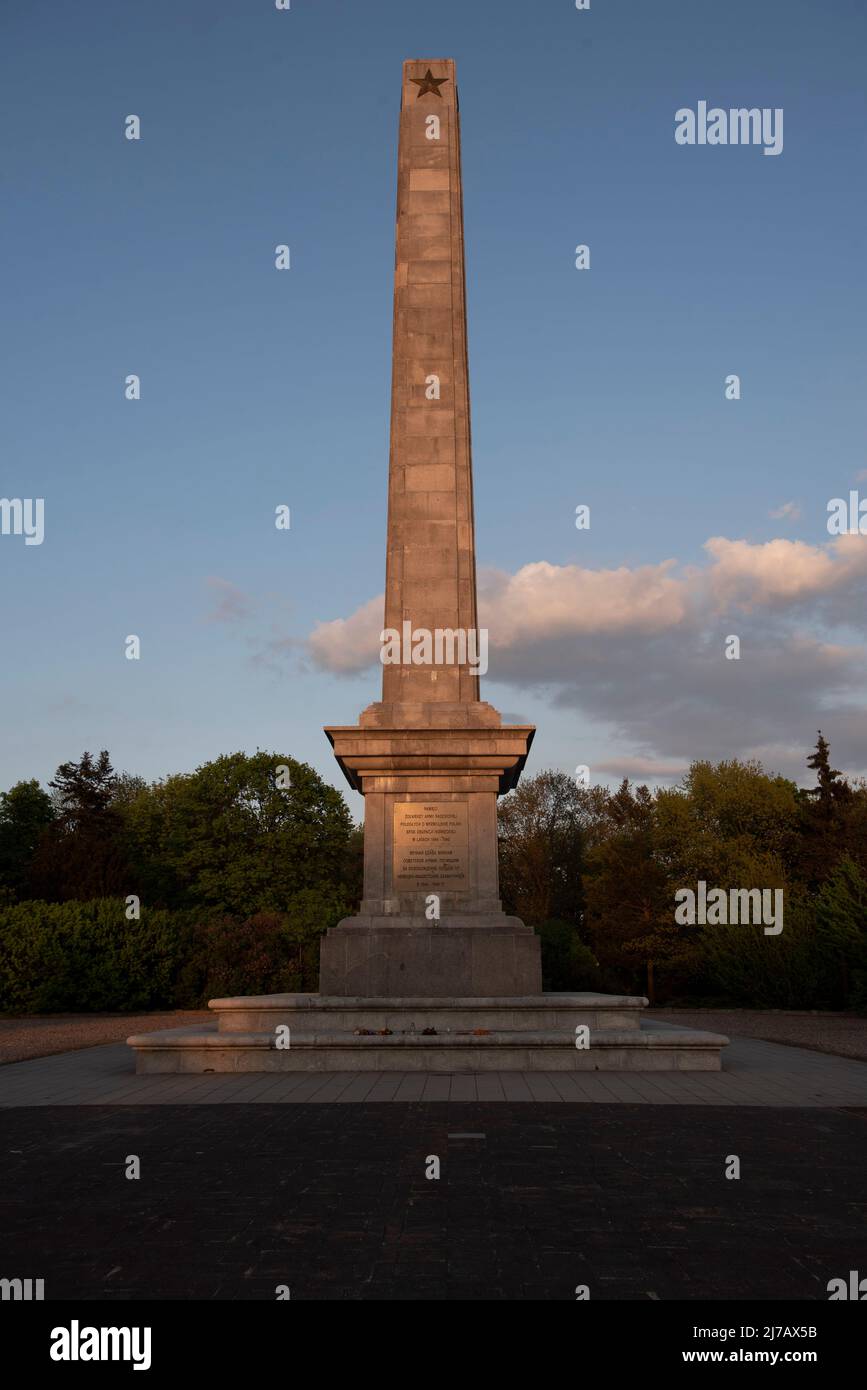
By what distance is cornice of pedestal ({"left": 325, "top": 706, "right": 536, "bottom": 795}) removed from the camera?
16203 mm

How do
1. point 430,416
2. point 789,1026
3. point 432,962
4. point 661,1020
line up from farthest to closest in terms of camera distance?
point 789,1026, point 661,1020, point 430,416, point 432,962

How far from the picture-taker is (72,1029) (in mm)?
23688

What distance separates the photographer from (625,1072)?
13.5 m

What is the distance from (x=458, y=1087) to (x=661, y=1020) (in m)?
12.0

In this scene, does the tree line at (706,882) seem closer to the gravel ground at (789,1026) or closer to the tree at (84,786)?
the gravel ground at (789,1026)

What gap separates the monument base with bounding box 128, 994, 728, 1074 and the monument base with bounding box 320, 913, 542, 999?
1.82 feet

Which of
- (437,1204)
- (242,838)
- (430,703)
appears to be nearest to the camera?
(437,1204)

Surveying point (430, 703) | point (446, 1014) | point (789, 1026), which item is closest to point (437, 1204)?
point (446, 1014)

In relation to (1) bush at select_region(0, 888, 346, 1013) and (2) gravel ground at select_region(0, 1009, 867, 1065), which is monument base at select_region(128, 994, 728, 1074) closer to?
(2) gravel ground at select_region(0, 1009, 867, 1065)

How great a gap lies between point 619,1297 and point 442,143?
20.3 m

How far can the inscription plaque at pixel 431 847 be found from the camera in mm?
16172

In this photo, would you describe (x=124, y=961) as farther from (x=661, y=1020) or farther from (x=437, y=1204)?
(x=437, y=1204)

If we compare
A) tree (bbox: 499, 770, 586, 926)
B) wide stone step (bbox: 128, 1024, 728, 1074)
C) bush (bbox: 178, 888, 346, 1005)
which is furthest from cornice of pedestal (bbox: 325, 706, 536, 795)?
tree (bbox: 499, 770, 586, 926)

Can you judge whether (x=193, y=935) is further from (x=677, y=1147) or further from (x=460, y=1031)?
(x=677, y=1147)
